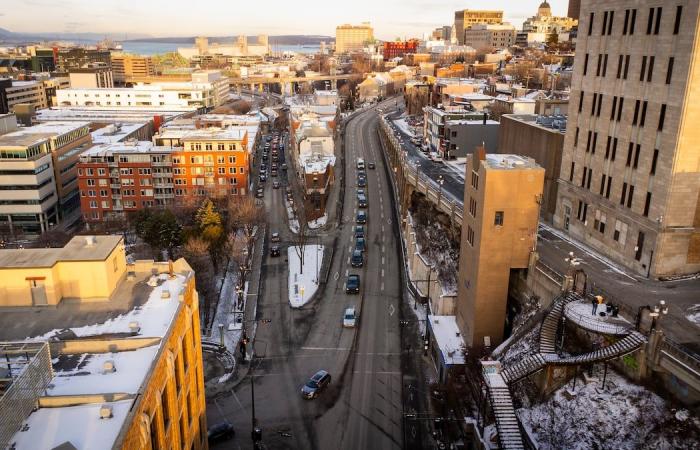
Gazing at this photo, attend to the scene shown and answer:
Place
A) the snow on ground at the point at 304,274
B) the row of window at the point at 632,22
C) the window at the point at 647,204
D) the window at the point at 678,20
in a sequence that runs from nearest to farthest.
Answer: the window at the point at 678,20 < the row of window at the point at 632,22 < the window at the point at 647,204 < the snow on ground at the point at 304,274

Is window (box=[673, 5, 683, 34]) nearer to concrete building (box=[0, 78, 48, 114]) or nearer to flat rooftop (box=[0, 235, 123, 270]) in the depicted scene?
flat rooftop (box=[0, 235, 123, 270])

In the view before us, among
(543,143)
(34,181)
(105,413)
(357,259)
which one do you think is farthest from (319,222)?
(105,413)

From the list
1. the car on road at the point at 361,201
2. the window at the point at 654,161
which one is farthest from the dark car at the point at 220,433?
the car on road at the point at 361,201

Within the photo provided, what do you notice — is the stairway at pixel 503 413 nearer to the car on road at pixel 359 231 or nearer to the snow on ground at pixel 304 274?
the snow on ground at pixel 304 274

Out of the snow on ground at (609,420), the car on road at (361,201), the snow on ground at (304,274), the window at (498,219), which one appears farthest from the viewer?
the car on road at (361,201)

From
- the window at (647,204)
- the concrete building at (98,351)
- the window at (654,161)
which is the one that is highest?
the window at (654,161)
